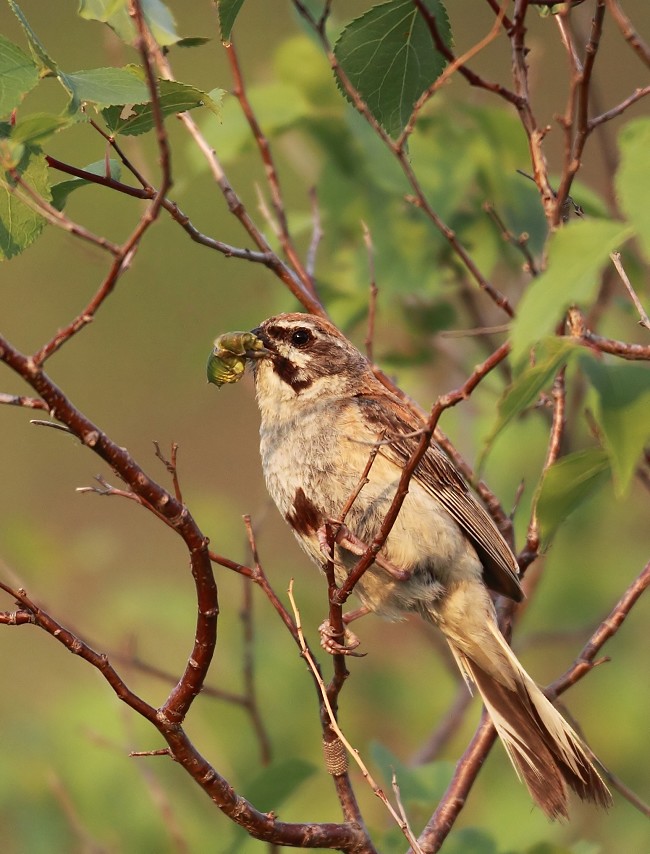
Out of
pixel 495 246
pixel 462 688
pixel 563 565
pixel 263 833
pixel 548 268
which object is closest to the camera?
pixel 548 268

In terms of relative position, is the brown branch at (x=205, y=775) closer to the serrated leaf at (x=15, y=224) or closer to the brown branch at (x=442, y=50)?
the serrated leaf at (x=15, y=224)

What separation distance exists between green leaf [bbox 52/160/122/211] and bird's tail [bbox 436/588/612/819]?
6.34 ft

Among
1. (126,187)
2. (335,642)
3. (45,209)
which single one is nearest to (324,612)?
(335,642)

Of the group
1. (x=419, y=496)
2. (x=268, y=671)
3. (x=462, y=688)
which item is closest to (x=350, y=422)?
(x=419, y=496)

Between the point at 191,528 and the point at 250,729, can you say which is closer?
the point at 191,528

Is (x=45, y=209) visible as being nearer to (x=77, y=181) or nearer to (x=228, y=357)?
(x=77, y=181)

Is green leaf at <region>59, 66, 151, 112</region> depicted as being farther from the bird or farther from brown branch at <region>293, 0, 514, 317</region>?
the bird

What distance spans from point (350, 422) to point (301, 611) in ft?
3.99

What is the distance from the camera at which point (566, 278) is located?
Result: 1.71 metres

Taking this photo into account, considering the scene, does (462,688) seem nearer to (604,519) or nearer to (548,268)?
(604,519)

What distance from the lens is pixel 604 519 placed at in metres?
5.29

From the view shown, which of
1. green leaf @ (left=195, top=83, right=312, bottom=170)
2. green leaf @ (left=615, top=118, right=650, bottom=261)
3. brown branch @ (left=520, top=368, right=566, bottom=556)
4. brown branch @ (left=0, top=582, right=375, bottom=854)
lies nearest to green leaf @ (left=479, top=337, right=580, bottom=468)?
green leaf @ (left=615, top=118, right=650, bottom=261)

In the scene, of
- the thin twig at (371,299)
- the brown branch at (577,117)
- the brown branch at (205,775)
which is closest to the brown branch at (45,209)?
the brown branch at (205,775)

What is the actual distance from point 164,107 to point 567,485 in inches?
46.5
